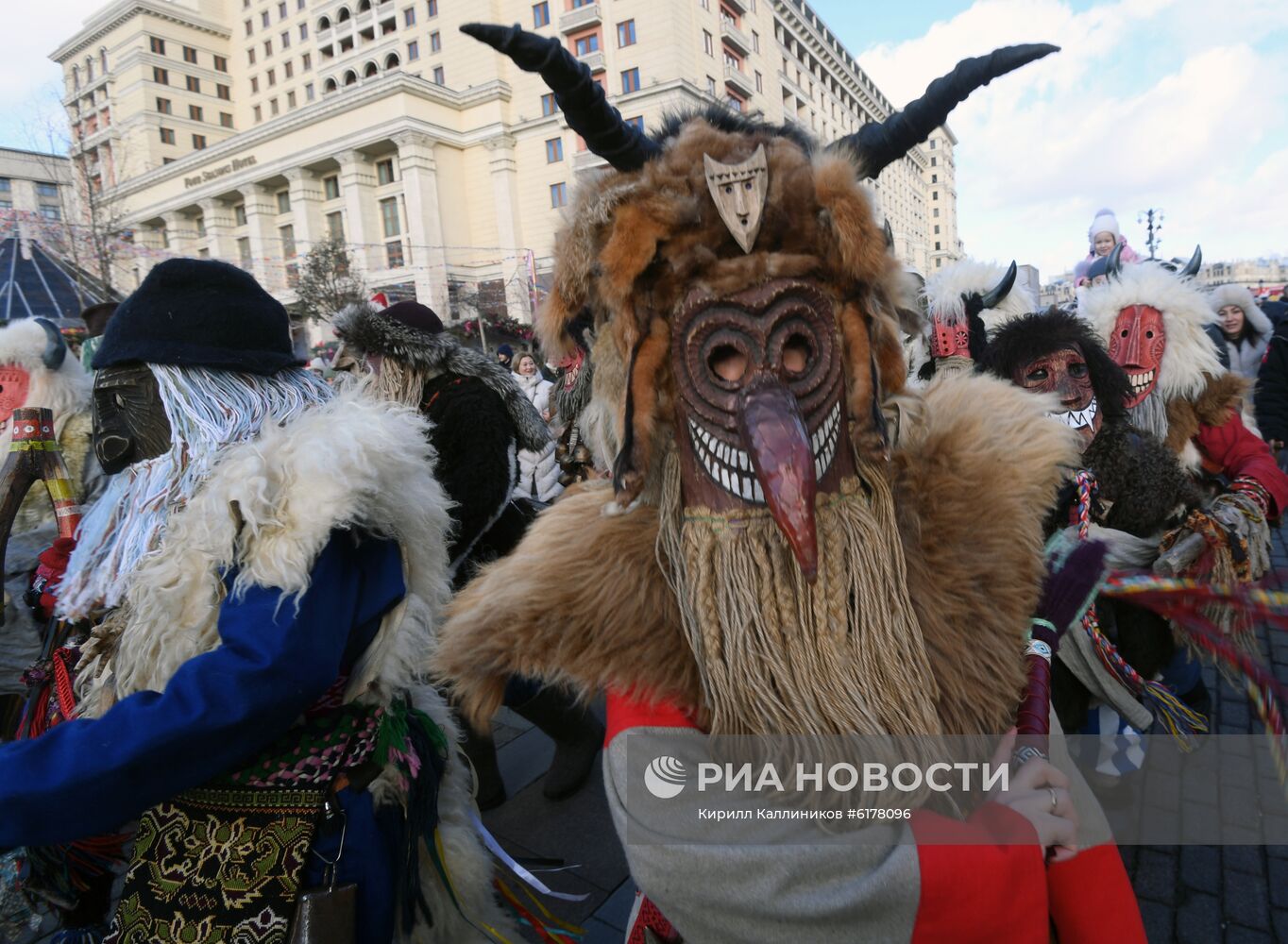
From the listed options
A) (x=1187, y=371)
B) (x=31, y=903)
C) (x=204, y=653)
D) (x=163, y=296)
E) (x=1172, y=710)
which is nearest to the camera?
(x=204, y=653)

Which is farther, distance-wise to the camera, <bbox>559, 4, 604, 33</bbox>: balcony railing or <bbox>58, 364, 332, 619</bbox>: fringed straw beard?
<bbox>559, 4, 604, 33</bbox>: balcony railing

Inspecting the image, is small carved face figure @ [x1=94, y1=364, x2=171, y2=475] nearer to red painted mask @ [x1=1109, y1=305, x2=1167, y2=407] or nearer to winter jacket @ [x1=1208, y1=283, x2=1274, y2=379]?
red painted mask @ [x1=1109, y1=305, x2=1167, y2=407]

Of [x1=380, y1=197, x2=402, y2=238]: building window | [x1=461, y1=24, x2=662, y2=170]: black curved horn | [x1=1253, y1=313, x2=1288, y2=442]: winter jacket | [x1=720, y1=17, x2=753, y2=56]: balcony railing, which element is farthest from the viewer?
[x1=380, y1=197, x2=402, y2=238]: building window

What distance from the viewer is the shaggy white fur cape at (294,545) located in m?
1.35

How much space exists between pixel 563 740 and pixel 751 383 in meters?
2.62

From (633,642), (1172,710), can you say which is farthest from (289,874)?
(1172,710)

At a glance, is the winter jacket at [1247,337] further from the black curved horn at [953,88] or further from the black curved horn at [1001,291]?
the black curved horn at [953,88]

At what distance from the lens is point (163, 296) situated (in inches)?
60.6

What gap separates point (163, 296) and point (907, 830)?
1786mm

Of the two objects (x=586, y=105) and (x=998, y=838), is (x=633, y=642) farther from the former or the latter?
(x=586, y=105)

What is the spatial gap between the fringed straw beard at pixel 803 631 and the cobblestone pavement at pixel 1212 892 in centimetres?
207

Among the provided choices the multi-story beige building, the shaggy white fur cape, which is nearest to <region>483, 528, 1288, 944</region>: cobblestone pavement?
the shaggy white fur cape

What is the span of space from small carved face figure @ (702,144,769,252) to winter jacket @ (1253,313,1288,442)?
5417 mm

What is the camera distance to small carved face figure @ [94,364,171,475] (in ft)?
5.03
